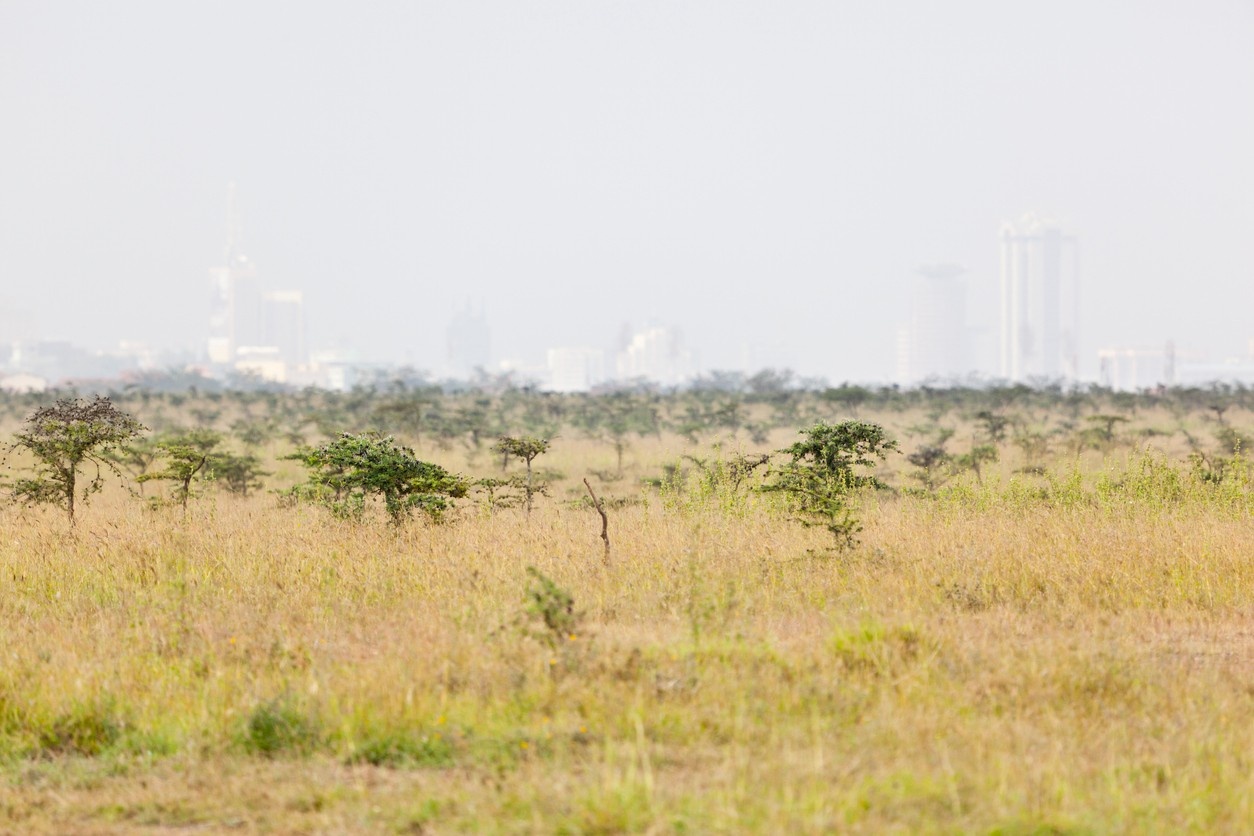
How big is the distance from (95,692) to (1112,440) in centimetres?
2637

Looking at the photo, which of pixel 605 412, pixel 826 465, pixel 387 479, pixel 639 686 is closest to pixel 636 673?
pixel 639 686

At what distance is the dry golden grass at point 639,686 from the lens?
17.7 ft

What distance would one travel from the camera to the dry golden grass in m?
5.38

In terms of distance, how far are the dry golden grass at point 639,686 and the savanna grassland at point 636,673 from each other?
25 mm

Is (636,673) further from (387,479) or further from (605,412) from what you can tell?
(605,412)

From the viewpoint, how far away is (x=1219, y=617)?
352 inches

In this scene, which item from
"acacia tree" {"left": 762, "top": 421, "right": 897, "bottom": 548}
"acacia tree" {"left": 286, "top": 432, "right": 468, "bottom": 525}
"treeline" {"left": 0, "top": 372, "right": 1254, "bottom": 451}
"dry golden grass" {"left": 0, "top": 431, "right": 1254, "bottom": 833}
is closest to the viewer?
"dry golden grass" {"left": 0, "top": 431, "right": 1254, "bottom": 833}

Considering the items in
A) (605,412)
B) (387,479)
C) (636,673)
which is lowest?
(636,673)

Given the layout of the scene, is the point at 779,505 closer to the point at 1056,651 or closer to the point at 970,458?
the point at 1056,651

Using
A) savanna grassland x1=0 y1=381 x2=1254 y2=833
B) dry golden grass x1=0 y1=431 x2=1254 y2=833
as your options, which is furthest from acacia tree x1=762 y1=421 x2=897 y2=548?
dry golden grass x1=0 y1=431 x2=1254 y2=833

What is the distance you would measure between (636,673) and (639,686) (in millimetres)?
344

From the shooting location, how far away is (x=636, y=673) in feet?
23.0

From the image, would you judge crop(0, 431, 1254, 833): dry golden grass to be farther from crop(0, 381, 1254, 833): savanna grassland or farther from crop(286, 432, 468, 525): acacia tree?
crop(286, 432, 468, 525): acacia tree

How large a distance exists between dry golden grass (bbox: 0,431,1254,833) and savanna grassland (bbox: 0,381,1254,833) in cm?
2
